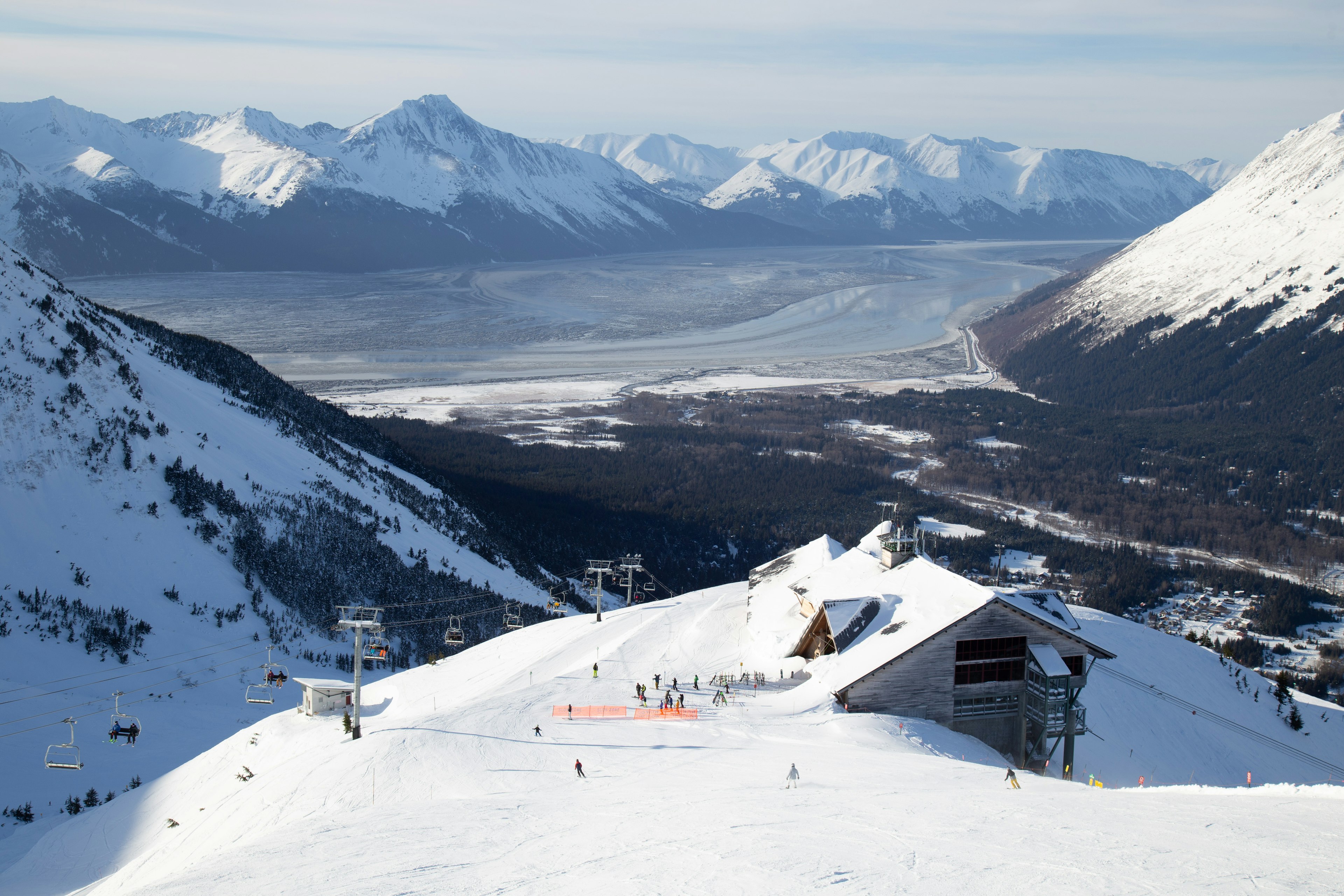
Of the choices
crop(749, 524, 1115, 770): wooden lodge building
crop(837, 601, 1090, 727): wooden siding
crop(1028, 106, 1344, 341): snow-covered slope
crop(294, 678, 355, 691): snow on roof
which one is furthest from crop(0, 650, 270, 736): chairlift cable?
crop(1028, 106, 1344, 341): snow-covered slope

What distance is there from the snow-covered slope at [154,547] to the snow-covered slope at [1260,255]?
459 feet

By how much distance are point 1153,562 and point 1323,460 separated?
1697 inches

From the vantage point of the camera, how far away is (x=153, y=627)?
49906 mm

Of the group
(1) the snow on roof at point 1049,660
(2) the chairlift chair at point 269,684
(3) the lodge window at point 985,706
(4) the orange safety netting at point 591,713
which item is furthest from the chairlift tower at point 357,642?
(1) the snow on roof at point 1049,660

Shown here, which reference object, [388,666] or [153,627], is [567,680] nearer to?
[388,666]

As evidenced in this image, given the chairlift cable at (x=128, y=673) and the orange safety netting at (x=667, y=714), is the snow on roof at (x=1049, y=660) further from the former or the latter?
the chairlift cable at (x=128, y=673)

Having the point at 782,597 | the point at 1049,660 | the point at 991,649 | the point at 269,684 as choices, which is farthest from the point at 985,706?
the point at 269,684

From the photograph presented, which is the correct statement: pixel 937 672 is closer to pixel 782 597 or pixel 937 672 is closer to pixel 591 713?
pixel 782 597

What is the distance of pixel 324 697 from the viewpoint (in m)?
39.3

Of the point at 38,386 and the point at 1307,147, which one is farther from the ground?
the point at 1307,147

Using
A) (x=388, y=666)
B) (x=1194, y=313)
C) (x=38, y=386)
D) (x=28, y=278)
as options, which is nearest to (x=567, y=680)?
(x=388, y=666)

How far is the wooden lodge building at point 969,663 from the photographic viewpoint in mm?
36156

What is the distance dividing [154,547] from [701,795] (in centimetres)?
4132

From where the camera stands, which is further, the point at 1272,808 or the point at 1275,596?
the point at 1275,596
